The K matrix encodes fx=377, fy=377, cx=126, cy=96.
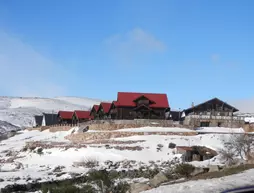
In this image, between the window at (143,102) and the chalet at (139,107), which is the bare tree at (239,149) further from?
the window at (143,102)

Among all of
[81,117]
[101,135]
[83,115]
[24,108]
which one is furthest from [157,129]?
[24,108]

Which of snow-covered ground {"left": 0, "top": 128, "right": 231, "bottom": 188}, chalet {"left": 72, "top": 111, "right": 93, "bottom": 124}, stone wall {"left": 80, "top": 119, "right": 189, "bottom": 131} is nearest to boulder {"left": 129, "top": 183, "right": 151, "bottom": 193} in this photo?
snow-covered ground {"left": 0, "top": 128, "right": 231, "bottom": 188}

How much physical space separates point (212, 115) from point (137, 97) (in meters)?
11.9

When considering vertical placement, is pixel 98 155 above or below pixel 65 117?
below

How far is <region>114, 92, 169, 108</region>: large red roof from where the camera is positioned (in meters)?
55.3

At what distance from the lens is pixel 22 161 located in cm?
4116

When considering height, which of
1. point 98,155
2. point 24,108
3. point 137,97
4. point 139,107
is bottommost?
point 98,155

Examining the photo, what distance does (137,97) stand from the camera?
56.0 meters

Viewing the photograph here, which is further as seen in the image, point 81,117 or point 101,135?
point 81,117

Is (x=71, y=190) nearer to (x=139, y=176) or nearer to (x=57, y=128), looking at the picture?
(x=139, y=176)

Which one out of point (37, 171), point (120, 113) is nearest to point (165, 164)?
point (37, 171)

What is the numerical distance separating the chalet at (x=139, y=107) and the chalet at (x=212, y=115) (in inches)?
177

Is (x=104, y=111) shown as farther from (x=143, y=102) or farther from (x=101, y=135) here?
(x=101, y=135)

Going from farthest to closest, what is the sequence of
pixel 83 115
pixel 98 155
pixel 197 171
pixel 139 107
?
pixel 83 115, pixel 139 107, pixel 98 155, pixel 197 171
